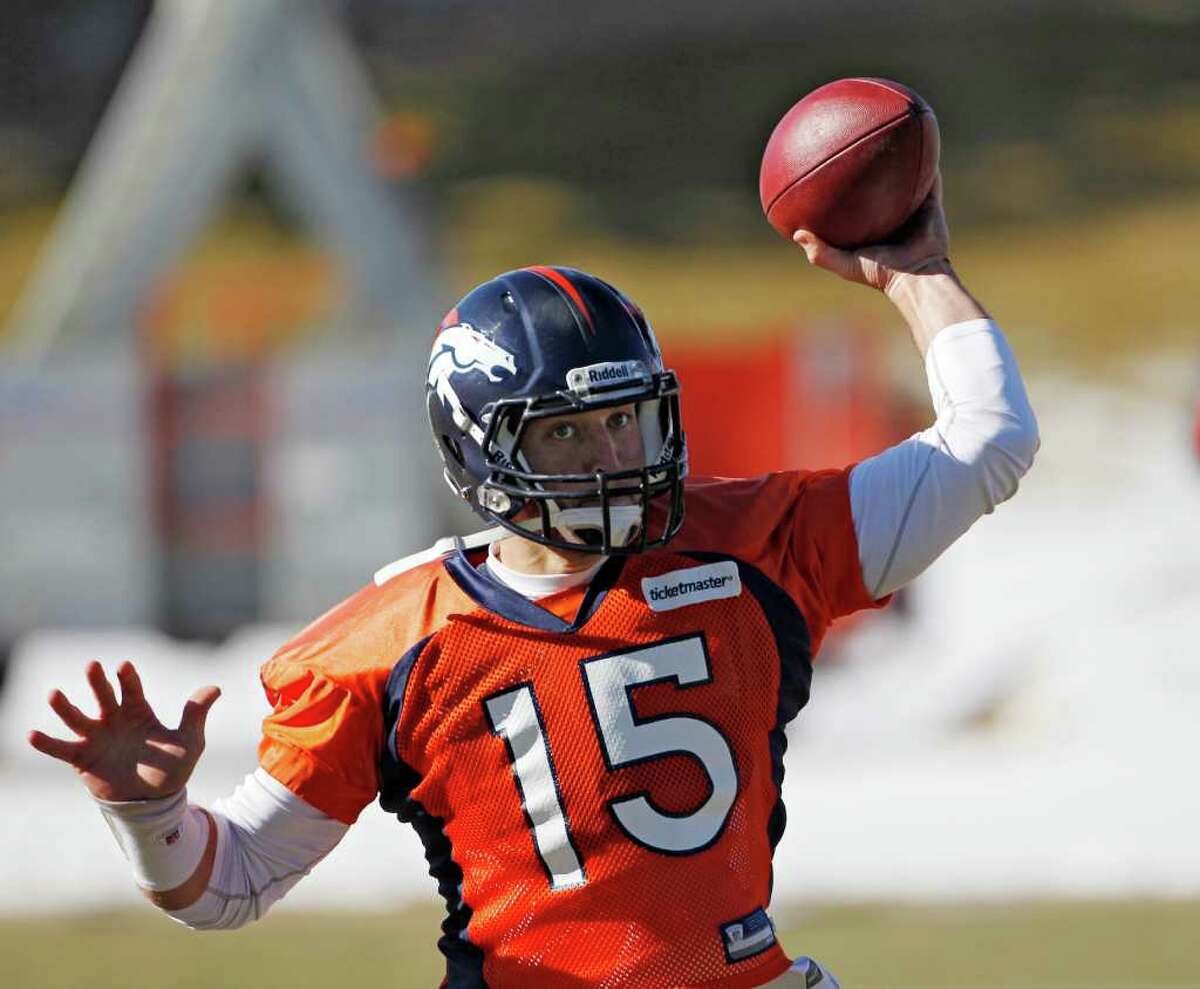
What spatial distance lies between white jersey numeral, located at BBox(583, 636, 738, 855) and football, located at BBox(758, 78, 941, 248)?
77 cm

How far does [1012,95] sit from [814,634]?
23.4m

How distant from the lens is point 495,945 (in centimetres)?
302

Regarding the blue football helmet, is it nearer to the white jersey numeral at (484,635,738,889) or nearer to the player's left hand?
the white jersey numeral at (484,635,738,889)

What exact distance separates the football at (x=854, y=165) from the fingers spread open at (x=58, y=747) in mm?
1379

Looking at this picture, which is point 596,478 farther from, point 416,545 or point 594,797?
point 416,545

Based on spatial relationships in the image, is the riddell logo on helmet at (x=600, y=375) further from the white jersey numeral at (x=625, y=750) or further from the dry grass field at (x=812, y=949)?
the dry grass field at (x=812, y=949)

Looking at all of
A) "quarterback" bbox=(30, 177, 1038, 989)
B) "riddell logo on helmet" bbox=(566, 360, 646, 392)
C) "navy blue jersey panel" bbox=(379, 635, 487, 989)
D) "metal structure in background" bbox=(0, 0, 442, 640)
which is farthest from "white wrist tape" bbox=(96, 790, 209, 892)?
"metal structure in background" bbox=(0, 0, 442, 640)

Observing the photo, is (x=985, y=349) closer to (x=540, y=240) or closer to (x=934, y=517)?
(x=934, y=517)

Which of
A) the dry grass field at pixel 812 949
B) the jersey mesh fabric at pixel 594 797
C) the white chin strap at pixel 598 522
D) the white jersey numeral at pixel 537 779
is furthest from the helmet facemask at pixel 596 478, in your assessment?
the dry grass field at pixel 812 949

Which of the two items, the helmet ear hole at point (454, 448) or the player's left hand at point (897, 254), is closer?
the helmet ear hole at point (454, 448)

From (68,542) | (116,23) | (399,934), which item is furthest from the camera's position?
(116,23)

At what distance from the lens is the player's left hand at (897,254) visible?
3.30 metres

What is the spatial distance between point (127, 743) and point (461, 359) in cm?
75

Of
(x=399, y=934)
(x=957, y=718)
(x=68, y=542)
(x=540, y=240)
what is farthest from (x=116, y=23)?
(x=399, y=934)
